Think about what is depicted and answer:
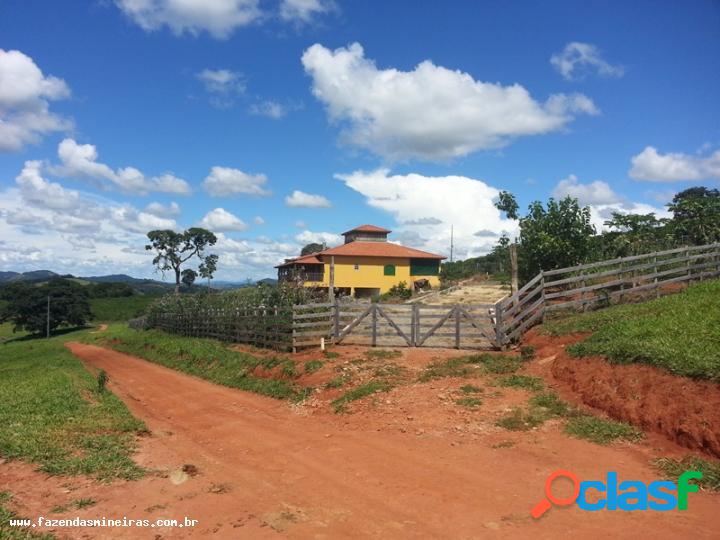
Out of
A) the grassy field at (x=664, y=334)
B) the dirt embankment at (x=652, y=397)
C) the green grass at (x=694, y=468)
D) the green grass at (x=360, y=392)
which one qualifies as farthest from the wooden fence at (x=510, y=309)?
the green grass at (x=694, y=468)

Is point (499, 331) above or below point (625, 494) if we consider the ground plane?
above

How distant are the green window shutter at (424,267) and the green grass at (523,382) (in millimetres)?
32121

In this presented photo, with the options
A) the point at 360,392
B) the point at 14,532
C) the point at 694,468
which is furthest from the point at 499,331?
the point at 14,532

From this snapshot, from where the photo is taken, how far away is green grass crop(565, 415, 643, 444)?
788cm

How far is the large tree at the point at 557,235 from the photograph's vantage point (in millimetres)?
18000

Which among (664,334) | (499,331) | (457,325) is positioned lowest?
(499,331)

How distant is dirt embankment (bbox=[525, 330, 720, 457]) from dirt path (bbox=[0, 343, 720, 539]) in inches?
27.1

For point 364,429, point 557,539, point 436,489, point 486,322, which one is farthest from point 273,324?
point 557,539

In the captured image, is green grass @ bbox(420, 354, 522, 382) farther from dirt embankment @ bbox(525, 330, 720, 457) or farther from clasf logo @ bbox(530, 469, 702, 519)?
clasf logo @ bbox(530, 469, 702, 519)

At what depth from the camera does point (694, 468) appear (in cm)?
654

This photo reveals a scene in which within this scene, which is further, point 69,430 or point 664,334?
point 664,334

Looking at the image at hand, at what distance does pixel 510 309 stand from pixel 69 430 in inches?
445

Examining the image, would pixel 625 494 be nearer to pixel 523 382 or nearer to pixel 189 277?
pixel 523 382

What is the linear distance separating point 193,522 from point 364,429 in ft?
14.5
